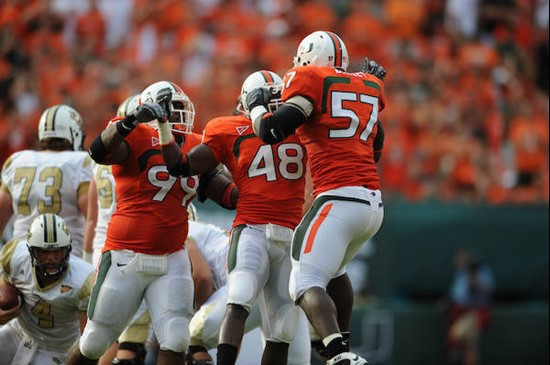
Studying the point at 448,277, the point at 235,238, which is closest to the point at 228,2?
the point at 448,277

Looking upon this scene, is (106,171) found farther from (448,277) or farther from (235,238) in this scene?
(448,277)

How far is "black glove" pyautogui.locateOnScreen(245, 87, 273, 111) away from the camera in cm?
729

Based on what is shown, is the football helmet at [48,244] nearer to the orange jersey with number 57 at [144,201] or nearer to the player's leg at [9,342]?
the orange jersey with number 57 at [144,201]

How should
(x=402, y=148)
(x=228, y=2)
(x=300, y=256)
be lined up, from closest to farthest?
(x=300, y=256) < (x=402, y=148) < (x=228, y=2)

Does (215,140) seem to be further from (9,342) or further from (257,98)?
(9,342)

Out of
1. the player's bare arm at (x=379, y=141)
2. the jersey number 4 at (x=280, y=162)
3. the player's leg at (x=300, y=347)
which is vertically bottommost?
the player's leg at (x=300, y=347)

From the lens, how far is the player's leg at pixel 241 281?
7145mm

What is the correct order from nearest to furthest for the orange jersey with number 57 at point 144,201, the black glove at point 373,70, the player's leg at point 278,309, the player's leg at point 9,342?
the orange jersey with number 57 at point 144,201 → the player's leg at point 278,309 → the black glove at point 373,70 → the player's leg at point 9,342

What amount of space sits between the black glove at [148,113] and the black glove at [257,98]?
59cm

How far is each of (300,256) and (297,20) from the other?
31.8 ft

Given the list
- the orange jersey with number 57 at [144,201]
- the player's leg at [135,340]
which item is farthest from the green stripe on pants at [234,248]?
the player's leg at [135,340]

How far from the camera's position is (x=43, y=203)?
8797 millimetres

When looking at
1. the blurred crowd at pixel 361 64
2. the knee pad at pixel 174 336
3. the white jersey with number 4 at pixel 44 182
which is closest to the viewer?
the knee pad at pixel 174 336

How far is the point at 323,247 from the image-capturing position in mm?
6957
